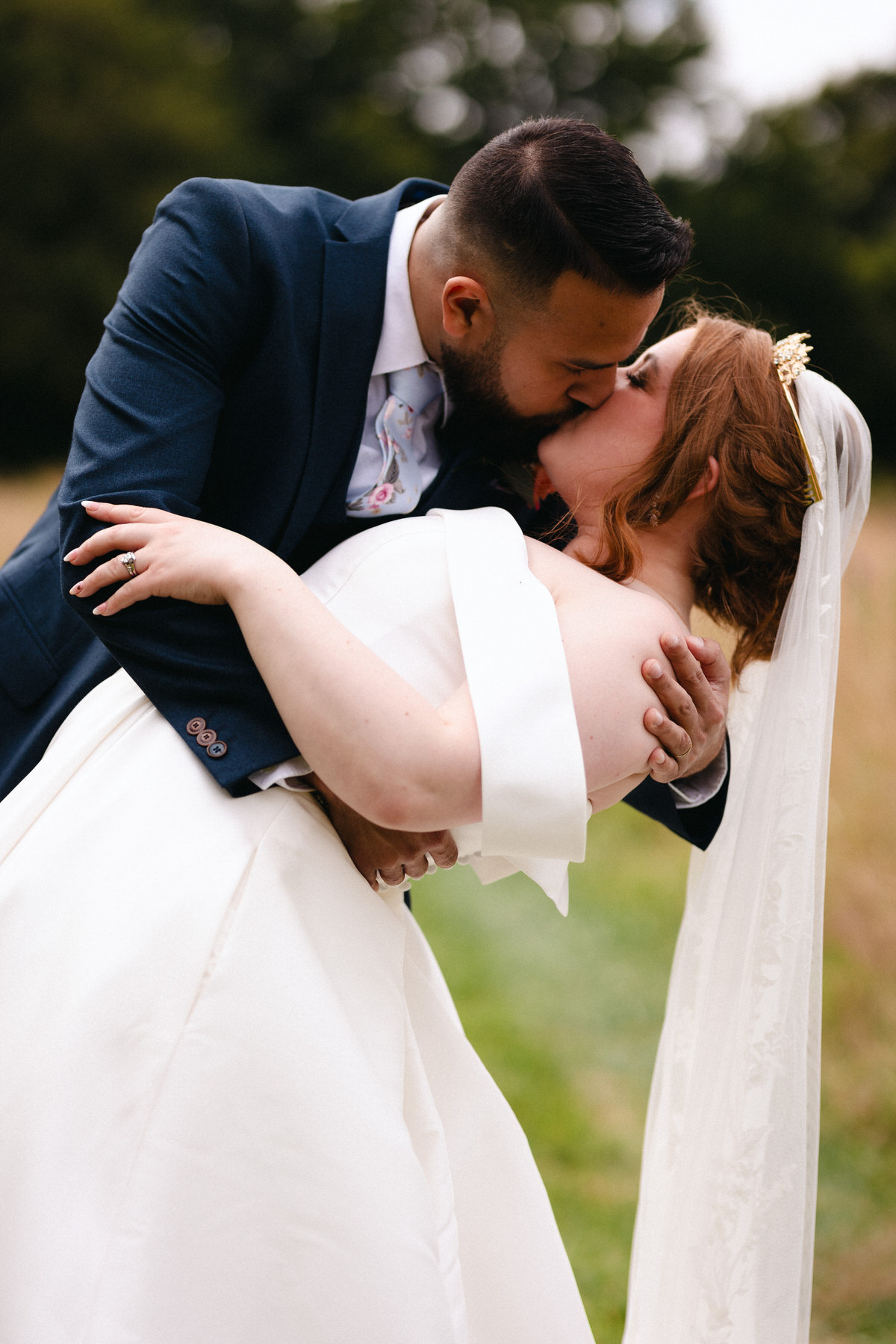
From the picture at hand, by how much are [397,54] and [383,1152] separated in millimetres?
33459

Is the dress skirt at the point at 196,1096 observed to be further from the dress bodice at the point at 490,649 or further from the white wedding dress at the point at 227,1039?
the dress bodice at the point at 490,649

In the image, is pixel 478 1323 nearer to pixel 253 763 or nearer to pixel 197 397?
pixel 253 763

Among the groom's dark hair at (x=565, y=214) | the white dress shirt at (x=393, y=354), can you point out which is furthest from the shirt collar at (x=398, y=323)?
the groom's dark hair at (x=565, y=214)

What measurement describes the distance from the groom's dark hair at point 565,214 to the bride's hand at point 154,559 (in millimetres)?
870

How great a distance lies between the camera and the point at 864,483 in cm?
244

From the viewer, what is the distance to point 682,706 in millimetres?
1927

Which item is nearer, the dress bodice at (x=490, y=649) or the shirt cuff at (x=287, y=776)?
the dress bodice at (x=490, y=649)

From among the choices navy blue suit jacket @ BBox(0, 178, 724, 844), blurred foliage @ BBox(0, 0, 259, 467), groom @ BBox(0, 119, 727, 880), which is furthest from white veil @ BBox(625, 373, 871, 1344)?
blurred foliage @ BBox(0, 0, 259, 467)

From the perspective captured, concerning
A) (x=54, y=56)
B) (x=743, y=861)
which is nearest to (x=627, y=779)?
(x=743, y=861)

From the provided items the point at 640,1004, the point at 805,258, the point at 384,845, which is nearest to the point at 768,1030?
the point at 384,845

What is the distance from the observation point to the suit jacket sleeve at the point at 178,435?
5.96ft

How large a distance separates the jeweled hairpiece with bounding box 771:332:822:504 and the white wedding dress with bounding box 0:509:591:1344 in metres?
0.68

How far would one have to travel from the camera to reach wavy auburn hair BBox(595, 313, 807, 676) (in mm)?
2176

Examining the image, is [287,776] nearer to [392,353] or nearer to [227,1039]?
[227,1039]
